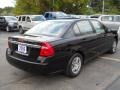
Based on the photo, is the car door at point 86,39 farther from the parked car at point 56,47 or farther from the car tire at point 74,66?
the car tire at point 74,66

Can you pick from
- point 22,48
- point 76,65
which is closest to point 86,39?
point 76,65

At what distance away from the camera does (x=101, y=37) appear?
6527 mm

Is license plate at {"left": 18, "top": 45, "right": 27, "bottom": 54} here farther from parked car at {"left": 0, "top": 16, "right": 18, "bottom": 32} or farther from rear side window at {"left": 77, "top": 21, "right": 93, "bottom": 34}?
parked car at {"left": 0, "top": 16, "right": 18, "bottom": 32}

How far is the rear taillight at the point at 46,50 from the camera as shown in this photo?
174 inches

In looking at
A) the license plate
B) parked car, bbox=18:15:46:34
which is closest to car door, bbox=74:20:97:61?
the license plate

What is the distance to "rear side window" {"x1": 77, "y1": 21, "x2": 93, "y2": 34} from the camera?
5.59 metres

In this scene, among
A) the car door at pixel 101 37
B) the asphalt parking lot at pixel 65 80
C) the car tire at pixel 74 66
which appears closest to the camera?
the asphalt parking lot at pixel 65 80

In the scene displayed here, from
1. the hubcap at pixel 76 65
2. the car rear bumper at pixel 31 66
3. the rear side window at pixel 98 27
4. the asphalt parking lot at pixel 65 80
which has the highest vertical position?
the rear side window at pixel 98 27

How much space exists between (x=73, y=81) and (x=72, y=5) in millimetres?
36532

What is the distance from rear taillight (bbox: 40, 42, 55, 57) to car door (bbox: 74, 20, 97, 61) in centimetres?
95

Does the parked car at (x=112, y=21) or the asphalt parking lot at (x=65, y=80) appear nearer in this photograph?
the asphalt parking lot at (x=65, y=80)

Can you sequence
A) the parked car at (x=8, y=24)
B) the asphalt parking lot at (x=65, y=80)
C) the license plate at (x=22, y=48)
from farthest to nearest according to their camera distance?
the parked car at (x=8, y=24) → the license plate at (x=22, y=48) → the asphalt parking lot at (x=65, y=80)

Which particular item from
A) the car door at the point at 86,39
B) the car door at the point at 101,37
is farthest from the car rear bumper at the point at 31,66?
the car door at the point at 101,37

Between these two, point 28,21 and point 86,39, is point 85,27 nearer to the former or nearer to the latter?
point 86,39
